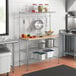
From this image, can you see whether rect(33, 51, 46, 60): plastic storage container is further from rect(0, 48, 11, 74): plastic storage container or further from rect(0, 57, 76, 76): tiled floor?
A: rect(0, 48, 11, 74): plastic storage container

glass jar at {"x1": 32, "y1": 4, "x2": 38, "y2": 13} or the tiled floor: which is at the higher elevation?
glass jar at {"x1": 32, "y1": 4, "x2": 38, "y2": 13}

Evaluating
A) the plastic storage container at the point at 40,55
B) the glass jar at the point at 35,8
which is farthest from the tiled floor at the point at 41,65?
the glass jar at the point at 35,8

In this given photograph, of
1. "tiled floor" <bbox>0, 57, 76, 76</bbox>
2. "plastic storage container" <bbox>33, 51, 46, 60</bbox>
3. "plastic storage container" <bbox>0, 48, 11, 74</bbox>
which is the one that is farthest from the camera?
"plastic storage container" <bbox>33, 51, 46, 60</bbox>

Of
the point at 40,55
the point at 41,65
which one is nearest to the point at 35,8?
the point at 40,55

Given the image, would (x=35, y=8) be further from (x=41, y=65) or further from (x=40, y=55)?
(x=41, y=65)

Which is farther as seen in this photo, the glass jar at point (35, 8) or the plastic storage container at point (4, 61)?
the glass jar at point (35, 8)

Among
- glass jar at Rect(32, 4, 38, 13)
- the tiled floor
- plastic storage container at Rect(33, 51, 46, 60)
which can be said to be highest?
glass jar at Rect(32, 4, 38, 13)

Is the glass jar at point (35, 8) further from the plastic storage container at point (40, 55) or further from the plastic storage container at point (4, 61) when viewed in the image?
the plastic storage container at point (4, 61)

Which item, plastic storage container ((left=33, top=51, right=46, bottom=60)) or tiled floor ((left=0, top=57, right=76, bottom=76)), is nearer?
tiled floor ((left=0, top=57, right=76, bottom=76))

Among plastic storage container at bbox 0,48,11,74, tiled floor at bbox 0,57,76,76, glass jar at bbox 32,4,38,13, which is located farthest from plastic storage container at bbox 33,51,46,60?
glass jar at bbox 32,4,38,13

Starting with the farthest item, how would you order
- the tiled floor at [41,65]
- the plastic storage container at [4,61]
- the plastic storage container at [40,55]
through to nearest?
the plastic storage container at [40,55], the tiled floor at [41,65], the plastic storage container at [4,61]

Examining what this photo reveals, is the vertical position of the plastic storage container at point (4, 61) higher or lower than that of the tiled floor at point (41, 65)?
higher

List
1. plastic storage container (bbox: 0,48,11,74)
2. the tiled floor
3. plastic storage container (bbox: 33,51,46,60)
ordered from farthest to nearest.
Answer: plastic storage container (bbox: 33,51,46,60) < the tiled floor < plastic storage container (bbox: 0,48,11,74)

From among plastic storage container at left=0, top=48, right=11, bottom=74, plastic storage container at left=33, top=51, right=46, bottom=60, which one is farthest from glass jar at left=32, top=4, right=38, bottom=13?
plastic storage container at left=0, top=48, right=11, bottom=74
